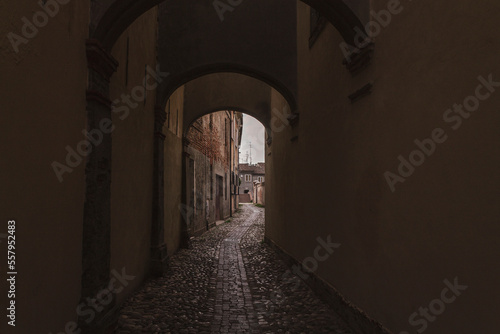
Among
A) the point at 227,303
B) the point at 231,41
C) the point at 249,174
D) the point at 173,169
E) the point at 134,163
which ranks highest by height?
the point at 231,41

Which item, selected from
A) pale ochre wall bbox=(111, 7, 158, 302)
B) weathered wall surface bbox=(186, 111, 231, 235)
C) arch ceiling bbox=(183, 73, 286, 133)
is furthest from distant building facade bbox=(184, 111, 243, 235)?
pale ochre wall bbox=(111, 7, 158, 302)

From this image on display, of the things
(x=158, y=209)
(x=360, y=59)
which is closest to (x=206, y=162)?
(x=158, y=209)

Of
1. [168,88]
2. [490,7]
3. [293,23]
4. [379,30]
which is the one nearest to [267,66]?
[293,23]

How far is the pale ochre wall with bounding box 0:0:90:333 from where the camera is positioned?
80.6 inches

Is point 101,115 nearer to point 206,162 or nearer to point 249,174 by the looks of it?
point 206,162

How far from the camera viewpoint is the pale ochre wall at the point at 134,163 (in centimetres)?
425

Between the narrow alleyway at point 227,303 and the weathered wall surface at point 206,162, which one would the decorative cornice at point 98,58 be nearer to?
the narrow alleyway at point 227,303

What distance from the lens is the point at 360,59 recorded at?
3.47 meters

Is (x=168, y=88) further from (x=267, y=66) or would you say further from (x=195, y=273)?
(x=195, y=273)

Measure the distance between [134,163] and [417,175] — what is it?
415 centimetres

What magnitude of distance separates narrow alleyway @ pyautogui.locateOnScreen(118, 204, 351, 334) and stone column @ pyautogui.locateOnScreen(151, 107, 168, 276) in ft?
1.00

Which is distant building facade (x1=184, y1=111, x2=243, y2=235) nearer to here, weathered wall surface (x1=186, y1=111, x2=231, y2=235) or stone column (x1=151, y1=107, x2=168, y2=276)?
weathered wall surface (x1=186, y1=111, x2=231, y2=235)

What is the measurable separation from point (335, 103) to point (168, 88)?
3.93 m

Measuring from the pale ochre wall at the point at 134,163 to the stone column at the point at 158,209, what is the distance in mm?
128
